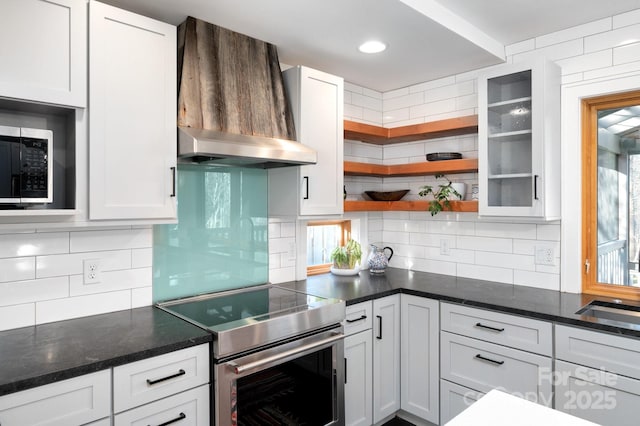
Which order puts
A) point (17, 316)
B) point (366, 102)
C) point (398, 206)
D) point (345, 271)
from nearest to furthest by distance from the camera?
point (17, 316), point (345, 271), point (398, 206), point (366, 102)

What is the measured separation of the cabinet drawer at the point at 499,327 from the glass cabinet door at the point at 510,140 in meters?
0.70

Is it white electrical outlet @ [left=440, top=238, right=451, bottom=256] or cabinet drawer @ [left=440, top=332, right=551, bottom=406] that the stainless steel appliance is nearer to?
cabinet drawer @ [left=440, top=332, right=551, bottom=406]

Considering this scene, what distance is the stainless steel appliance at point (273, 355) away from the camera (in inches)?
69.6

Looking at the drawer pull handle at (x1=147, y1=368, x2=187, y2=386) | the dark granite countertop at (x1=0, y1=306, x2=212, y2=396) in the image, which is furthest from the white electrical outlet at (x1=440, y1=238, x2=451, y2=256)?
the drawer pull handle at (x1=147, y1=368, x2=187, y2=386)

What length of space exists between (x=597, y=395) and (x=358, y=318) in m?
1.19

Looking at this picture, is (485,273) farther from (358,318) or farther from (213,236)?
(213,236)

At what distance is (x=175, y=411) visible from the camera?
167cm

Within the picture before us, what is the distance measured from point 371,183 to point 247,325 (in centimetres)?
196

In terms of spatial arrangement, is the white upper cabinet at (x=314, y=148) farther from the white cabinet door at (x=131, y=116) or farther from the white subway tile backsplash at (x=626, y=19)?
the white subway tile backsplash at (x=626, y=19)

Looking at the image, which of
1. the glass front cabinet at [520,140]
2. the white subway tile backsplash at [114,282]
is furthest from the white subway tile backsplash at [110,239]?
the glass front cabinet at [520,140]

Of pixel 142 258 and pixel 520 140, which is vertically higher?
pixel 520 140

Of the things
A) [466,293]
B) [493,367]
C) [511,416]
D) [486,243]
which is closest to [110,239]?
[511,416]

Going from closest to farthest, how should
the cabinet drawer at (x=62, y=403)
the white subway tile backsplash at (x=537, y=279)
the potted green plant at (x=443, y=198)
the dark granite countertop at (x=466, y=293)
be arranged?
the cabinet drawer at (x=62, y=403)
the dark granite countertop at (x=466, y=293)
the white subway tile backsplash at (x=537, y=279)
the potted green plant at (x=443, y=198)

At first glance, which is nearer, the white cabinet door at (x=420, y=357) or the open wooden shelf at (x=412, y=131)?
the white cabinet door at (x=420, y=357)
